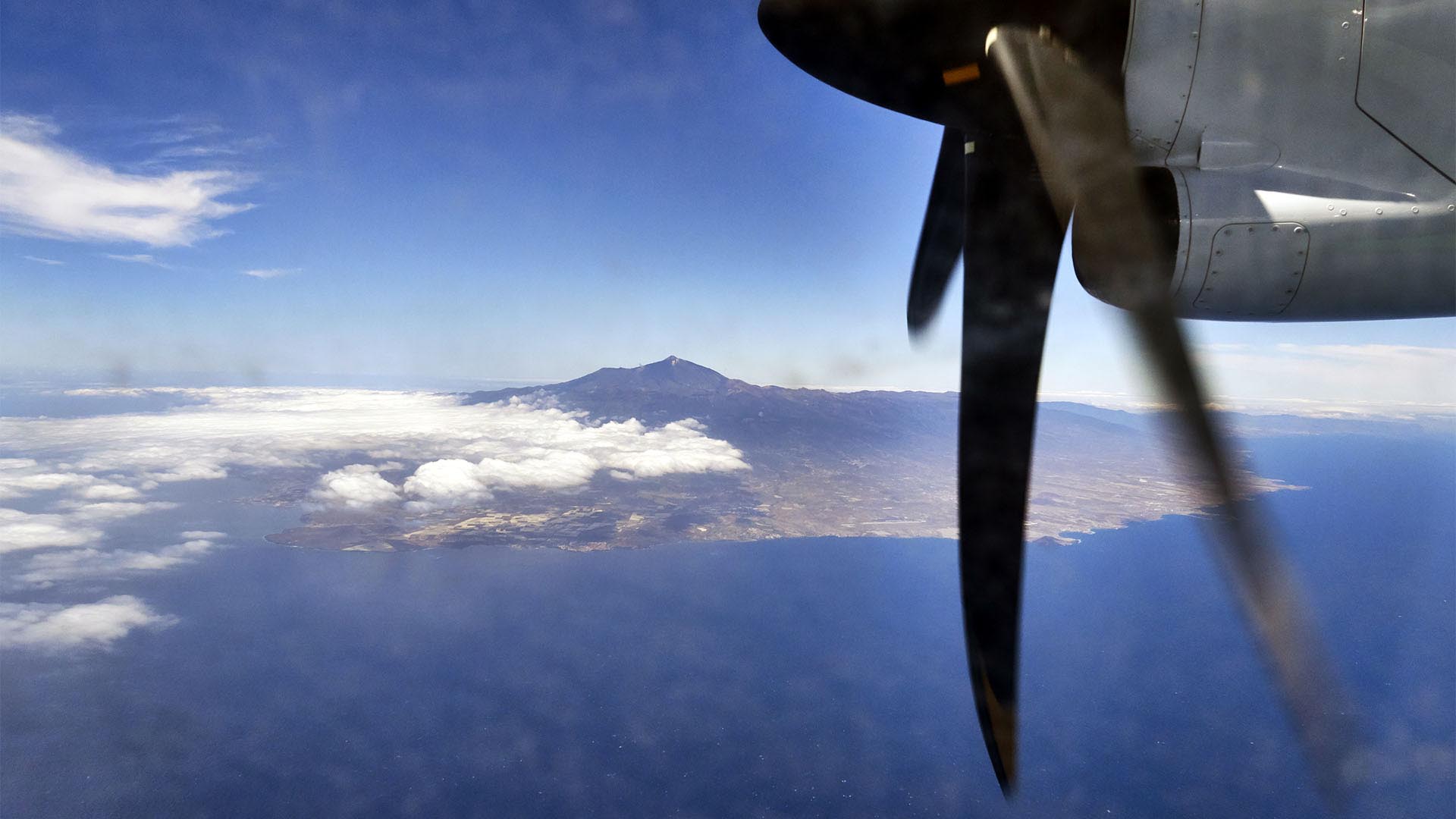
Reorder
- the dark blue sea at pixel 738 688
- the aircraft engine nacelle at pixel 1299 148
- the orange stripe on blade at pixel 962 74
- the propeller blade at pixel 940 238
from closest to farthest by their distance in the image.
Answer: the aircraft engine nacelle at pixel 1299 148 < the orange stripe on blade at pixel 962 74 < the propeller blade at pixel 940 238 < the dark blue sea at pixel 738 688

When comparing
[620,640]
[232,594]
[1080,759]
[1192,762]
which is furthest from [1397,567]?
[232,594]

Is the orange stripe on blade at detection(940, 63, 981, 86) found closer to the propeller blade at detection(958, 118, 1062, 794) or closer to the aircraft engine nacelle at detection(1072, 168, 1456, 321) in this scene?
the propeller blade at detection(958, 118, 1062, 794)

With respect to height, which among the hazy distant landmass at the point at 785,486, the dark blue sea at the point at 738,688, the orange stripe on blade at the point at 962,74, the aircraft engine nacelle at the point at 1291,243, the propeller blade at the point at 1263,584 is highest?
the orange stripe on blade at the point at 962,74

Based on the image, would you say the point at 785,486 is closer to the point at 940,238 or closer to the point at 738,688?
the point at 738,688

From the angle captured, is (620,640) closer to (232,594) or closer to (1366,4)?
(232,594)

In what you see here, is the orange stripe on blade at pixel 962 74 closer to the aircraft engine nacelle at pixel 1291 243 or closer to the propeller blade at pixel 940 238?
the aircraft engine nacelle at pixel 1291 243

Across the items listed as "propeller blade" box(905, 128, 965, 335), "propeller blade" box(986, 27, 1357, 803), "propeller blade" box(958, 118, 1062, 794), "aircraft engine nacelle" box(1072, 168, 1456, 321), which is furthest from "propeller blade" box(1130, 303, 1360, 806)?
"propeller blade" box(905, 128, 965, 335)

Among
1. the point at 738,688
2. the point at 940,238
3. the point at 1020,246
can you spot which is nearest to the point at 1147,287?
the point at 1020,246

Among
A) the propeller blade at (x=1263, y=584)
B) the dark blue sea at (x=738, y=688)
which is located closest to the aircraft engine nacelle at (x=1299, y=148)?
the propeller blade at (x=1263, y=584)
